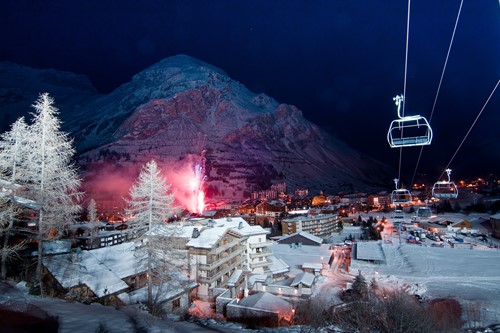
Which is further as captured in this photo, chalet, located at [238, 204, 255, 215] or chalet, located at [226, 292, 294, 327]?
chalet, located at [238, 204, 255, 215]

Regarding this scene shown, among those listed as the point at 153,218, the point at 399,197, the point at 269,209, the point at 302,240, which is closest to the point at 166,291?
the point at 153,218

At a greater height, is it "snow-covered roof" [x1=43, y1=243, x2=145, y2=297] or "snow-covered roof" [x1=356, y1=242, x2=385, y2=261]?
"snow-covered roof" [x1=43, y1=243, x2=145, y2=297]

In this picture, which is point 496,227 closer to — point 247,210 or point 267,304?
point 267,304

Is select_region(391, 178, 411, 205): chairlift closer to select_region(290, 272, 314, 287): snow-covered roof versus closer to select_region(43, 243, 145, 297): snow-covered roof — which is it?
select_region(290, 272, 314, 287): snow-covered roof

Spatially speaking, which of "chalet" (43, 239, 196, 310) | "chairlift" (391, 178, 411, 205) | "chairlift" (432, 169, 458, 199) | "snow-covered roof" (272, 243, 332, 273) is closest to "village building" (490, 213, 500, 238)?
"snow-covered roof" (272, 243, 332, 273)

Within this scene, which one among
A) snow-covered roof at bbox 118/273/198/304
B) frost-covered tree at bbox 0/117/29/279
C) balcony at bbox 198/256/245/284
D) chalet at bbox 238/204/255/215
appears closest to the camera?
frost-covered tree at bbox 0/117/29/279

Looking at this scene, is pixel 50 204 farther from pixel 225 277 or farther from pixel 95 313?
pixel 225 277

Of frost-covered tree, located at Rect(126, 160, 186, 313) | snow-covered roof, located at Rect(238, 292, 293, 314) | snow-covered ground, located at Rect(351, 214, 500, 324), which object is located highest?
frost-covered tree, located at Rect(126, 160, 186, 313)
